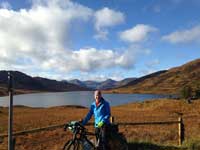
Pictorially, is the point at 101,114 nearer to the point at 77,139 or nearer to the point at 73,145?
the point at 77,139

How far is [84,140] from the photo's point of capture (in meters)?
10.5

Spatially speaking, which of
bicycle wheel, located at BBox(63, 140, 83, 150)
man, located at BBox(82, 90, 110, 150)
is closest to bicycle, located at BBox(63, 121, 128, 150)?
Result: bicycle wheel, located at BBox(63, 140, 83, 150)

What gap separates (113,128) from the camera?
1088cm

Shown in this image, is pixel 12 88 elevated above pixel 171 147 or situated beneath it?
elevated above

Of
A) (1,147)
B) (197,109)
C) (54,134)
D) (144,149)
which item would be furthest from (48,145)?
(197,109)

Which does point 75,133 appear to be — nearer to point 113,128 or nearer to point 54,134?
point 113,128

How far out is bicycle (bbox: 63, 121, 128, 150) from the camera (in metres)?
10.2

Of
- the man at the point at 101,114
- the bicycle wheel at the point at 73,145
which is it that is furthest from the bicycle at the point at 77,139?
the man at the point at 101,114

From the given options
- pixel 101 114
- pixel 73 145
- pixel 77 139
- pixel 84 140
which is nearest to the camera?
pixel 73 145

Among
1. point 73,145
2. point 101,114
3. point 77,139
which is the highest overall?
point 101,114

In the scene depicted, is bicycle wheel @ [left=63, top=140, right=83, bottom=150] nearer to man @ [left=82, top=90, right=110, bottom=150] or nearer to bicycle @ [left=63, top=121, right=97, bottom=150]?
bicycle @ [left=63, top=121, right=97, bottom=150]

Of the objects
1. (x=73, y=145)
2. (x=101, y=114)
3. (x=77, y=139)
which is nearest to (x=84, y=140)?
(x=77, y=139)

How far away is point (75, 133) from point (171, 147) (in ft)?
15.4

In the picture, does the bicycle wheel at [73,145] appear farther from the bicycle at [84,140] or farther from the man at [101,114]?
the man at [101,114]
